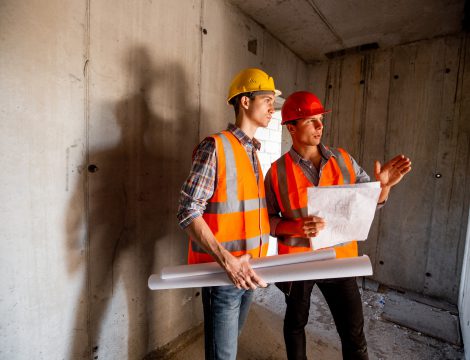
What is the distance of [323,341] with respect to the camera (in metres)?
2.04

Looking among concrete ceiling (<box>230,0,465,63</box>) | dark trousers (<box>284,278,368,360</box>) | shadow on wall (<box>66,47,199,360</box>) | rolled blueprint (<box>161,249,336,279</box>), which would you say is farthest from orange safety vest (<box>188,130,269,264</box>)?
concrete ceiling (<box>230,0,465,63</box>)

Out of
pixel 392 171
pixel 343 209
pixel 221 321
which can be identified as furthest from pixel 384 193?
pixel 221 321

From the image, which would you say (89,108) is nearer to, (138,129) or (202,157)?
(138,129)

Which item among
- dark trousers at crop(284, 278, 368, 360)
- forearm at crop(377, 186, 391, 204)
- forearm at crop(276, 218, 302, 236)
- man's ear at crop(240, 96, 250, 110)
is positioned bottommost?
dark trousers at crop(284, 278, 368, 360)

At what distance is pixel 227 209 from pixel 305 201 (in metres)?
0.49

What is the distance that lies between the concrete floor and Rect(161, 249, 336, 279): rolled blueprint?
44.6 inches

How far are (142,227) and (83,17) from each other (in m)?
1.25

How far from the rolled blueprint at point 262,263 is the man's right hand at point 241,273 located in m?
0.05

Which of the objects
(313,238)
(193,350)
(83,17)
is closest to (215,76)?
(83,17)

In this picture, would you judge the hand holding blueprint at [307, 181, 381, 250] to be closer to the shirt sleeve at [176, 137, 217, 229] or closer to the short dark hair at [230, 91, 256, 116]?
the shirt sleeve at [176, 137, 217, 229]

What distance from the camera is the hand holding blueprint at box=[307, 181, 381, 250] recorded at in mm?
1132

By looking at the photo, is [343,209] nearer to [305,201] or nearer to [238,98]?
[305,201]

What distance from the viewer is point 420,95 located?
2.84 metres

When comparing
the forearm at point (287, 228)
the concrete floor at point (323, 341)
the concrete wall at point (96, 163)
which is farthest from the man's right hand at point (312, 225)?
the concrete floor at point (323, 341)
